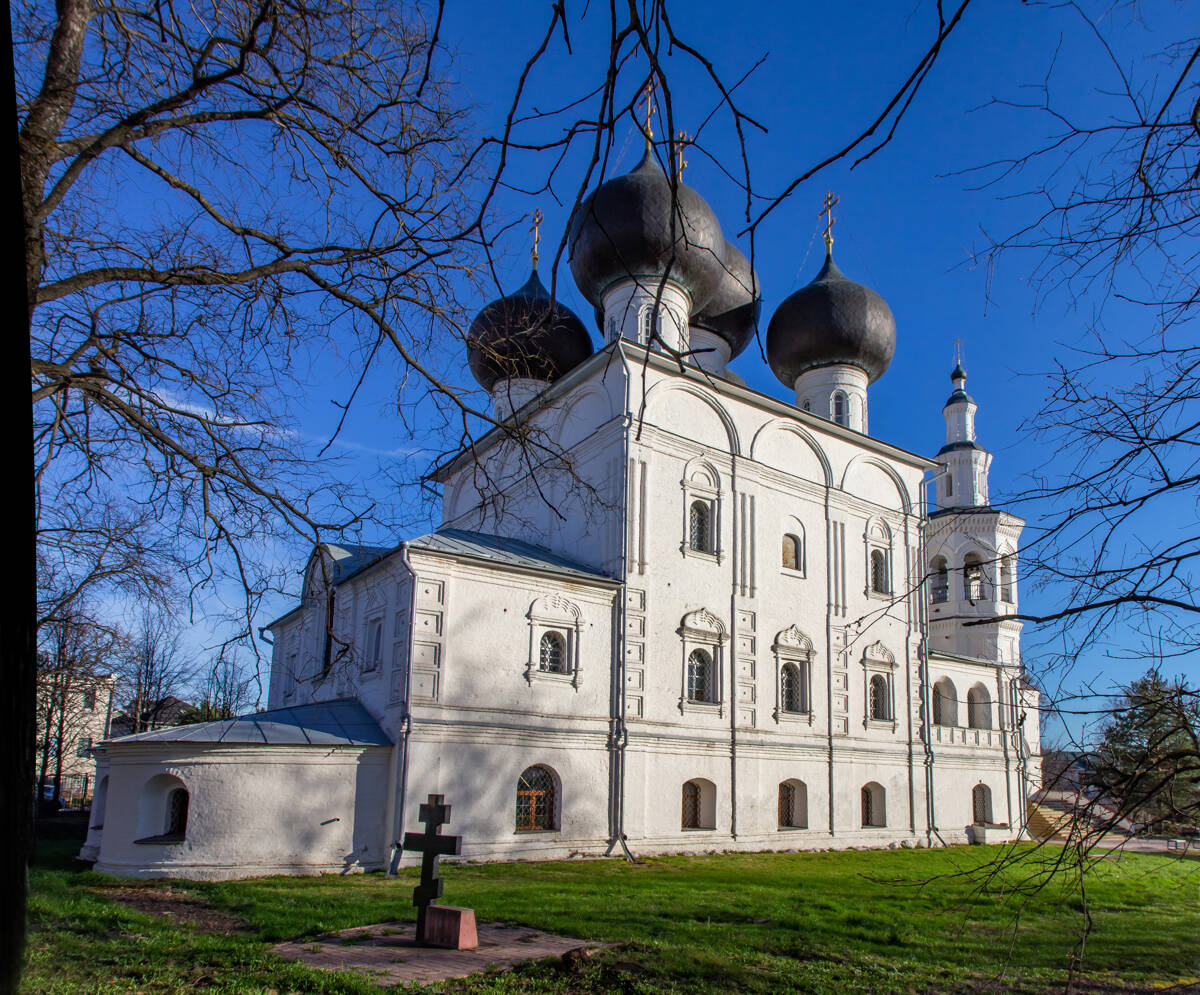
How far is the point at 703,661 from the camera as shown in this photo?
17922 mm

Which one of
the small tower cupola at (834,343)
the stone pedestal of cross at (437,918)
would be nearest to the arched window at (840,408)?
the small tower cupola at (834,343)

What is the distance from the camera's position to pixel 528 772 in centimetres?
Answer: 1530

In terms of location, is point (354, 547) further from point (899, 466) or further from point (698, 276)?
point (899, 466)

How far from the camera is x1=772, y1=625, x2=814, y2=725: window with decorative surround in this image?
738 inches

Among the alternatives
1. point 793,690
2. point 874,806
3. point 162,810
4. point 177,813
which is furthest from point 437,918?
point 874,806

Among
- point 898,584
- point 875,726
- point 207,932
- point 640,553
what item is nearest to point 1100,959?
point 207,932

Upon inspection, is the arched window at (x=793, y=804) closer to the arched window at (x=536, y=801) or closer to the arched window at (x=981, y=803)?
the arched window at (x=536, y=801)

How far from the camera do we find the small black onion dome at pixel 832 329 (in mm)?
22984

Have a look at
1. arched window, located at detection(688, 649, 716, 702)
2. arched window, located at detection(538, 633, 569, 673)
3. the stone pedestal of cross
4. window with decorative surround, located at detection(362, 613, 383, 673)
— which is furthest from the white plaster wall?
arched window, located at detection(688, 649, 716, 702)

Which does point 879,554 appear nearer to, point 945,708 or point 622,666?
point 945,708

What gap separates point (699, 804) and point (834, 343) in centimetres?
1156

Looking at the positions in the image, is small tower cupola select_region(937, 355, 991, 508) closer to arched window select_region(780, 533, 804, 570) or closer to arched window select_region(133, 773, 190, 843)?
arched window select_region(780, 533, 804, 570)

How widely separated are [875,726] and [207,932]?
15347 mm

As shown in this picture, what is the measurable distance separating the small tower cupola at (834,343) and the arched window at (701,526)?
5.85 meters
